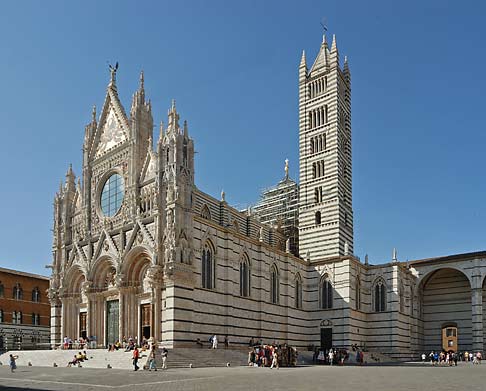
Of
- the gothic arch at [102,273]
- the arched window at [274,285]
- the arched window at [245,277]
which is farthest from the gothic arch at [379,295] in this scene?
the gothic arch at [102,273]

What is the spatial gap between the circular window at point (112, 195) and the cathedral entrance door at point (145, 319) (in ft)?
25.3

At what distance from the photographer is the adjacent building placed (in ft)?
173

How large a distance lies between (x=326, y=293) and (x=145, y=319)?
59.4 ft

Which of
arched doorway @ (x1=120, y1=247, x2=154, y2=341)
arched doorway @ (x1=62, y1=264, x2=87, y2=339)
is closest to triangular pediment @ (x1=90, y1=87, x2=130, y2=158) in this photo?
arched doorway @ (x1=62, y1=264, x2=87, y2=339)

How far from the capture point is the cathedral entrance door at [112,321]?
3844 centimetres

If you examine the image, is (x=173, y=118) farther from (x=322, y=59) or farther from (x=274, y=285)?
(x=322, y=59)

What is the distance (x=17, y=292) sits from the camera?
179ft

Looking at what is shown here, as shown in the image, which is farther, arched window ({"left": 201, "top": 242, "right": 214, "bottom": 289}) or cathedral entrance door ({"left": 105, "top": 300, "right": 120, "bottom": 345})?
cathedral entrance door ({"left": 105, "top": 300, "right": 120, "bottom": 345})

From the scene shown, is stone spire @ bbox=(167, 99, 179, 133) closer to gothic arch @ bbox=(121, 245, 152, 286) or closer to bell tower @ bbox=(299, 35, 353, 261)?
gothic arch @ bbox=(121, 245, 152, 286)

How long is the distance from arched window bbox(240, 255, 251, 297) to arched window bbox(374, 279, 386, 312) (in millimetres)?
13818

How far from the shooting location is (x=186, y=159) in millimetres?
36750

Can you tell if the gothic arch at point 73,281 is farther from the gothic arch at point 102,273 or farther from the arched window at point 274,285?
the arched window at point 274,285

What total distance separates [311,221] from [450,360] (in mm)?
18482

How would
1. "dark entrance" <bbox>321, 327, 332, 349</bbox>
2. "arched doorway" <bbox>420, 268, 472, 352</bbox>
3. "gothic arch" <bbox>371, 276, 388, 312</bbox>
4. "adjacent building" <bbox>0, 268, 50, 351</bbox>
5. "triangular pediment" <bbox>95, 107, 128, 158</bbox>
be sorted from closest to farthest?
1. "triangular pediment" <bbox>95, 107, 128, 158</bbox>
2. "dark entrance" <bbox>321, 327, 332, 349</bbox>
3. "gothic arch" <bbox>371, 276, 388, 312</bbox>
4. "adjacent building" <bbox>0, 268, 50, 351</bbox>
5. "arched doorway" <bbox>420, 268, 472, 352</bbox>
